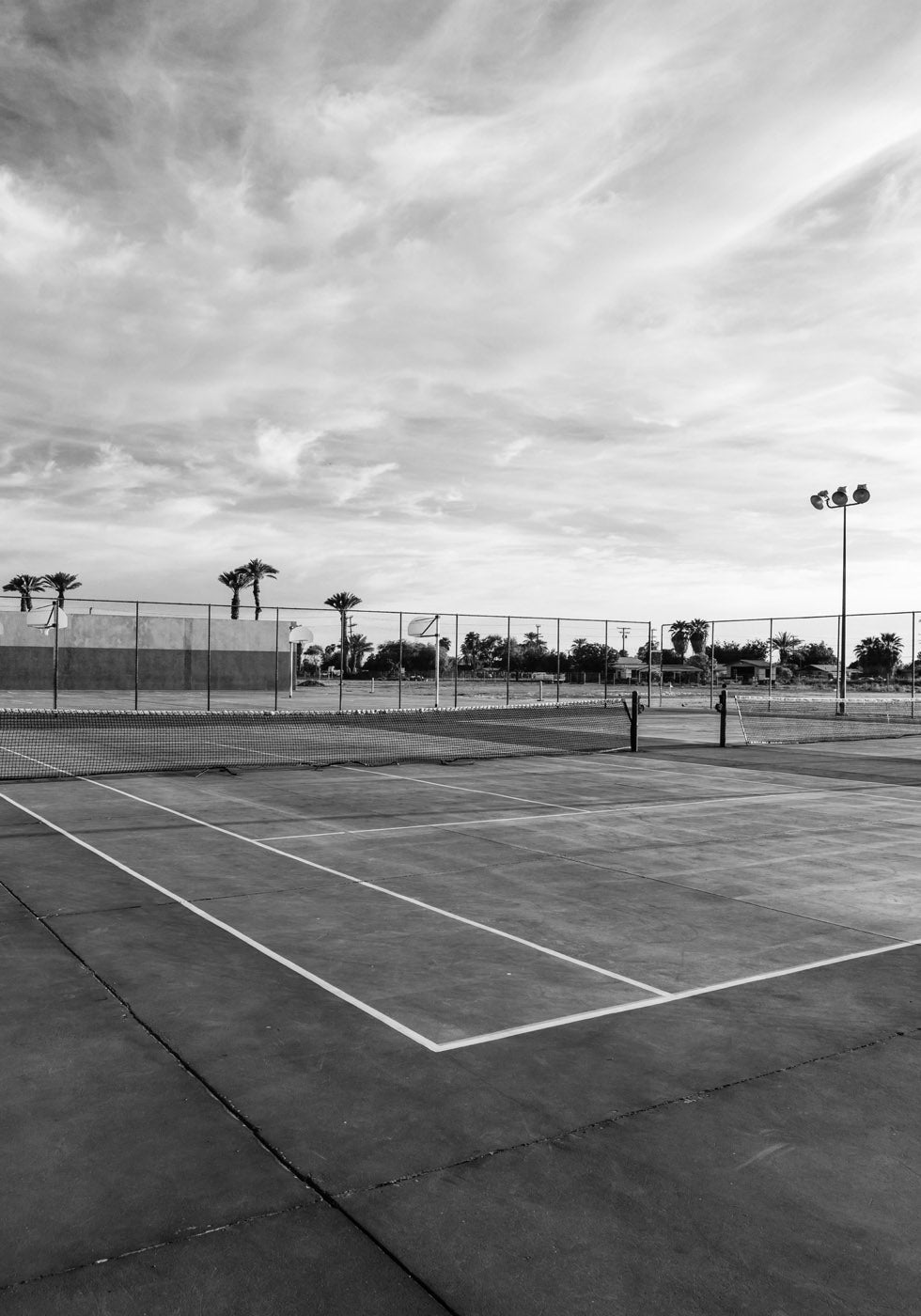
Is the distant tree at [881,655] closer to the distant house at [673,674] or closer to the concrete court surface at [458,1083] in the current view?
the distant house at [673,674]

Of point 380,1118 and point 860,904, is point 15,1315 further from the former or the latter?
point 860,904

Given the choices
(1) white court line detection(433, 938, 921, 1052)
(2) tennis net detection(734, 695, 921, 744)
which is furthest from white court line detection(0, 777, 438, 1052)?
(2) tennis net detection(734, 695, 921, 744)

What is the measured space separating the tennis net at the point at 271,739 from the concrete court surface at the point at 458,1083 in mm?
9770

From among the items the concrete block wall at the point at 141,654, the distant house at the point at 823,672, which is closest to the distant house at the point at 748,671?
the distant house at the point at 823,672

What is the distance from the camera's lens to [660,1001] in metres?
5.95

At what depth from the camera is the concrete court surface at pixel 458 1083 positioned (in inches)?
130

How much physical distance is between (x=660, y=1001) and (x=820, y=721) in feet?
113

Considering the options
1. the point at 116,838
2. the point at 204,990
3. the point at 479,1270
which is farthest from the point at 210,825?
the point at 479,1270

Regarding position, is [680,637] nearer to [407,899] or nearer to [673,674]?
[673,674]

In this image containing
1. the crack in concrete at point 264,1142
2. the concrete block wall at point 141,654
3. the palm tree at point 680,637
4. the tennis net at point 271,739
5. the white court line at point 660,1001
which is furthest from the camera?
the palm tree at point 680,637

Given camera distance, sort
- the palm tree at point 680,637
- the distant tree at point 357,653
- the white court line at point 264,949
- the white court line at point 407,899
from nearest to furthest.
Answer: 1. the white court line at point 264,949
2. the white court line at point 407,899
3. the distant tree at point 357,653
4. the palm tree at point 680,637

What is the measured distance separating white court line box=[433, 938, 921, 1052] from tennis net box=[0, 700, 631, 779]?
13.5 m

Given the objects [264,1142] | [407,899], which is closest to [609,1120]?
[264,1142]

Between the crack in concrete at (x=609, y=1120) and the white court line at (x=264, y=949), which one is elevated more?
the crack in concrete at (x=609, y=1120)
